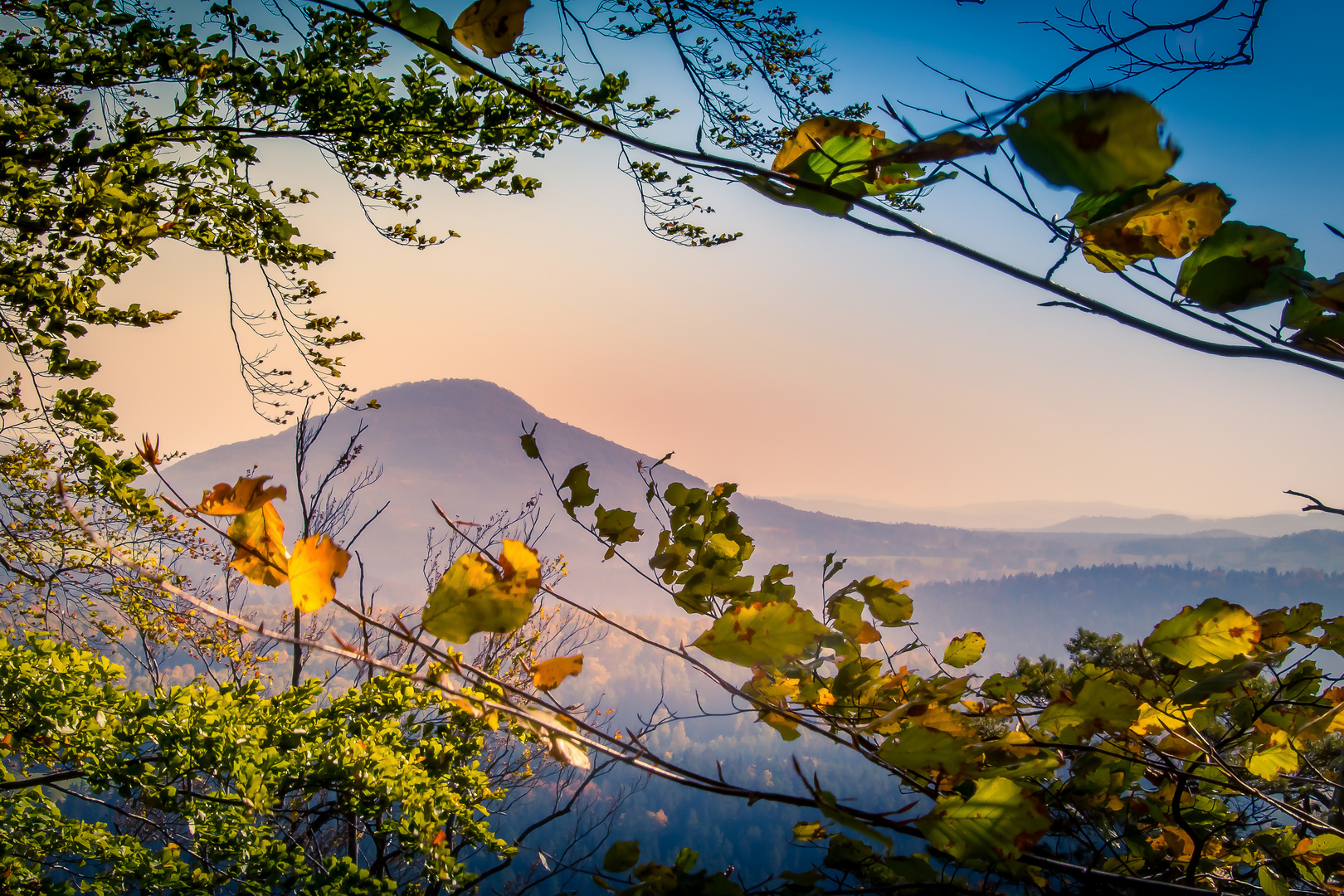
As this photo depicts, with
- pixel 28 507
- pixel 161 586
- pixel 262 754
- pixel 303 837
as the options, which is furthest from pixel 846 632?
pixel 303 837

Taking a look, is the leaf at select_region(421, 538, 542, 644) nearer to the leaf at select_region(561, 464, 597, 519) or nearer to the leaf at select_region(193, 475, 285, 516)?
the leaf at select_region(193, 475, 285, 516)

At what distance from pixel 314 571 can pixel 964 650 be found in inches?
34.1

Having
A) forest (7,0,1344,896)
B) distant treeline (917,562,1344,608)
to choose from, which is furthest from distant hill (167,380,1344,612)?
forest (7,0,1344,896)

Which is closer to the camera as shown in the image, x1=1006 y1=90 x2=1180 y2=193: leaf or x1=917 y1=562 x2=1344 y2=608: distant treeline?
x1=1006 y1=90 x2=1180 y2=193: leaf

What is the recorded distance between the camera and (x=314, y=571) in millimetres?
381

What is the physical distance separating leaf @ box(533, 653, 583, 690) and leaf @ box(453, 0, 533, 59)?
1.45 feet

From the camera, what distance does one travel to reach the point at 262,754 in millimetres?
2529

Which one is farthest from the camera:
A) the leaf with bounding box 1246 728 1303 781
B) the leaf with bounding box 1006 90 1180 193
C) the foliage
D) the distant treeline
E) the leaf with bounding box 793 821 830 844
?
the distant treeline

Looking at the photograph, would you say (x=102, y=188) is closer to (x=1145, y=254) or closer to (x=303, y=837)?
(x=1145, y=254)

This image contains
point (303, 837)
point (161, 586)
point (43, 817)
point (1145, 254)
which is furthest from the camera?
point (303, 837)

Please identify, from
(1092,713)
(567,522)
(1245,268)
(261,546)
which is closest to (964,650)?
(1092,713)

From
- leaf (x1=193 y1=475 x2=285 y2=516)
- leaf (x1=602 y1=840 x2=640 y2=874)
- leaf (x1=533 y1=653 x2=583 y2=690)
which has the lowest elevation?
leaf (x1=602 y1=840 x2=640 y2=874)

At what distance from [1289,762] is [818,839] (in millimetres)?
606

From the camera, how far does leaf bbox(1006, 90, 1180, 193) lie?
288 mm
